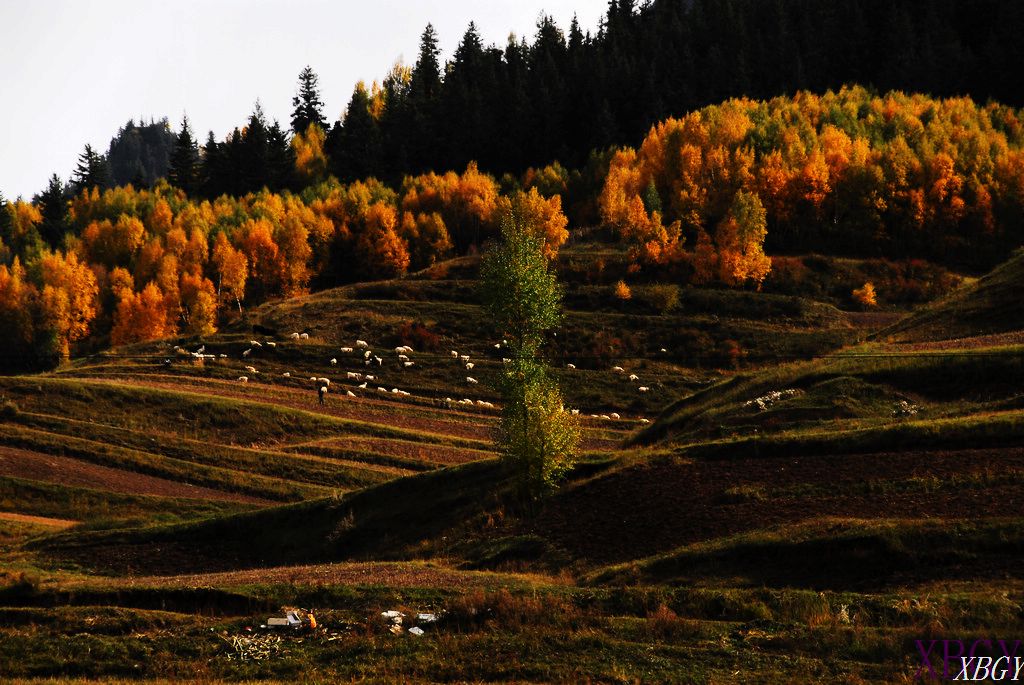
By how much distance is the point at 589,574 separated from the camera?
40.5 m

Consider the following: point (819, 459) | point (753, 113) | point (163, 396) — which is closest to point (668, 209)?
point (753, 113)

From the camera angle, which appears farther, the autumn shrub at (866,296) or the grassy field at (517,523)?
the autumn shrub at (866,296)

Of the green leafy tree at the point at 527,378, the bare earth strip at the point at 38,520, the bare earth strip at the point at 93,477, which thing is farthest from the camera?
the bare earth strip at the point at 93,477

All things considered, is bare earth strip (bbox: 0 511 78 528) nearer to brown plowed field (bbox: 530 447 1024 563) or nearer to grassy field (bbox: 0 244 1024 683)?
grassy field (bbox: 0 244 1024 683)

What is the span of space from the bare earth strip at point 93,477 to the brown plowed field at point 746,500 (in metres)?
34.4

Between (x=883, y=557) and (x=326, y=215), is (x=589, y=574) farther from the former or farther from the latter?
(x=326, y=215)

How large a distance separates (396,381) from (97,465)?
3832 cm

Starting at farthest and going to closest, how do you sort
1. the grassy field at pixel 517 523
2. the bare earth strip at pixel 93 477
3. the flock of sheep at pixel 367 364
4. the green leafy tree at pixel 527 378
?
the flock of sheep at pixel 367 364, the bare earth strip at pixel 93 477, the green leafy tree at pixel 527 378, the grassy field at pixel 517 523

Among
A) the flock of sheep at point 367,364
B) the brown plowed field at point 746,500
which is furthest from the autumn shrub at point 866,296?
the brown plowed field at point 746,500

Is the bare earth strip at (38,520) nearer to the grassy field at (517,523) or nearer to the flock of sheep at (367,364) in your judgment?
the grassy field at (517,523)

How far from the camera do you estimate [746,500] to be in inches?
1750

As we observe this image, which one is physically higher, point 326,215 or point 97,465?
point 326,215

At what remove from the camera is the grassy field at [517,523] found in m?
29.0

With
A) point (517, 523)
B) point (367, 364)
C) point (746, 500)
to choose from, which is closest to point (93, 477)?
point (517, 523)
